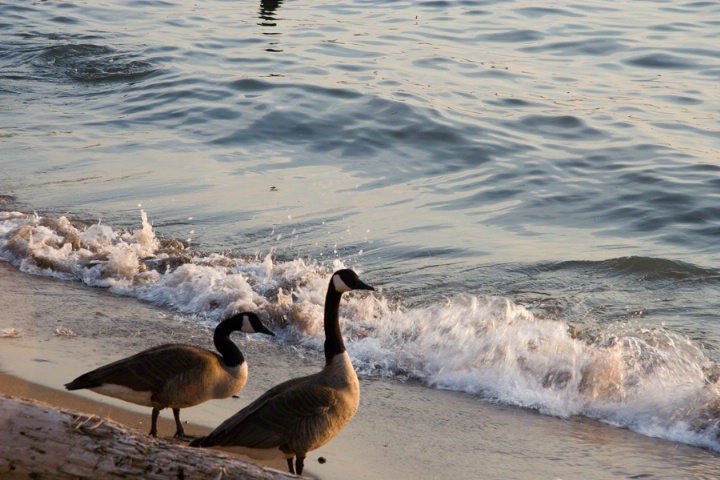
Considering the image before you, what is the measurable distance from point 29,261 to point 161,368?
188 inches

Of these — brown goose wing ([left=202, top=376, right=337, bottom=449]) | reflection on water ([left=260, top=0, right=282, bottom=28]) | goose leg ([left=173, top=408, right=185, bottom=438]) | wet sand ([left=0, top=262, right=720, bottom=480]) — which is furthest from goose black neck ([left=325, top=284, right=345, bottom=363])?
reflection on water ([left=260, top=0, right=282, bottom=28])

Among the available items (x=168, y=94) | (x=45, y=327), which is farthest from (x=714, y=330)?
(x=168, y=94)

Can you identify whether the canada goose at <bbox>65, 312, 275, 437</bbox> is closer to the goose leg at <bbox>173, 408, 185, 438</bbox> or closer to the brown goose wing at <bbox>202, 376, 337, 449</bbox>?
the goose leg at <bbox>173, 408, 185, 438</bbox>

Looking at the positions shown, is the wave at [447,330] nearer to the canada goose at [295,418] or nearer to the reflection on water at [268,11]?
the canada goose at [295,418]

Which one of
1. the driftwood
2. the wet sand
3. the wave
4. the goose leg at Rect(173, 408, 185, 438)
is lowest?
the wave

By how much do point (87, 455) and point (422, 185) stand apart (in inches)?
361

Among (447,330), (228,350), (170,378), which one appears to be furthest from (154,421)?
(447,330)

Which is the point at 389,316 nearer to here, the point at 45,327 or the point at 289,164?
the point at 45,327

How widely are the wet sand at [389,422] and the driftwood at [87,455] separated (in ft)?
3.21

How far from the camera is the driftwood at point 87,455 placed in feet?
15.0

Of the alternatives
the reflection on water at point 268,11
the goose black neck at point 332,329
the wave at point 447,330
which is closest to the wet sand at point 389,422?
the wave at point 447,330

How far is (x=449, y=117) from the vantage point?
628 inches

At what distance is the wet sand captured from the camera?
6172 mm

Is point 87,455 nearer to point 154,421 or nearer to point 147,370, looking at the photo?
point 147,370
